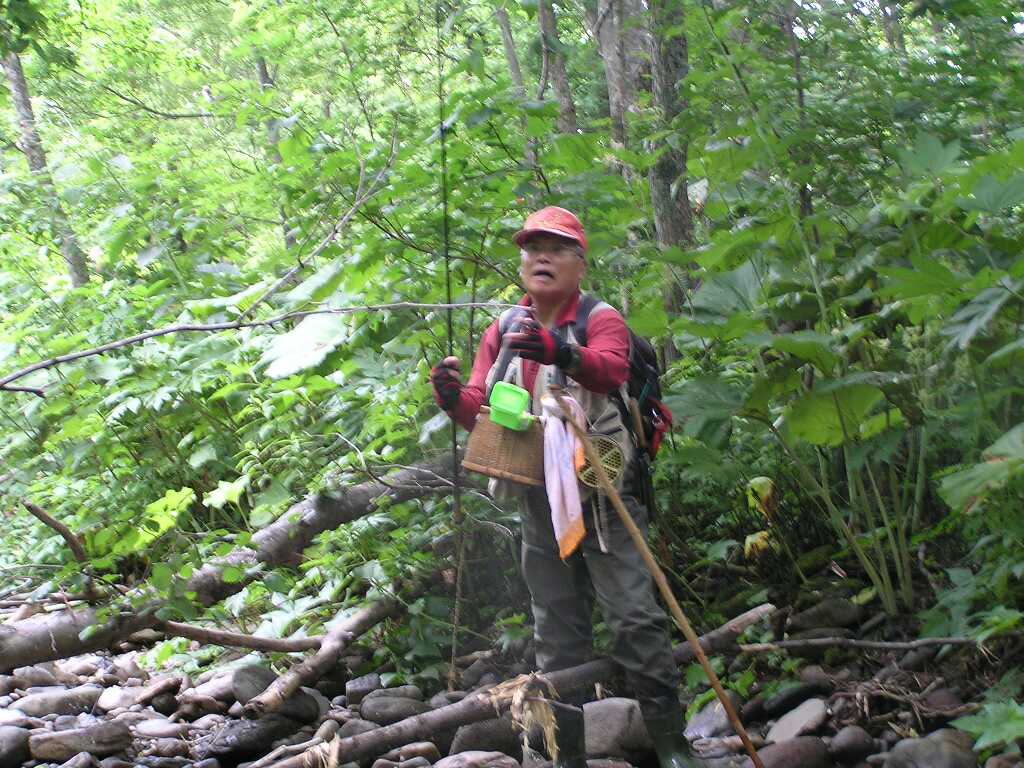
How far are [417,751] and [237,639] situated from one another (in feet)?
3.74

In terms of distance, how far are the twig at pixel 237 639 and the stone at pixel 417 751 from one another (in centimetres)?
107

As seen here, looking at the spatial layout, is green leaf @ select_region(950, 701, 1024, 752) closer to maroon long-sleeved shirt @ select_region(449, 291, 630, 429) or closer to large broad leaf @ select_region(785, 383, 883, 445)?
large broad leaf @ select_region(785, 383, 883, 445)

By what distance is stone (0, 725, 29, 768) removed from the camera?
482 cm

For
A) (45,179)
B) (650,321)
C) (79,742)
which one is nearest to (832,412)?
(650,321)

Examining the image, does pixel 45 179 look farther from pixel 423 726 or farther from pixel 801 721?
pixel 801 721

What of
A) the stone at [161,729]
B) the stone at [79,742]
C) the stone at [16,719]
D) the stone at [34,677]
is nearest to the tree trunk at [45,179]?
the stone at [34,677]

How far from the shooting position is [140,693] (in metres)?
5.82

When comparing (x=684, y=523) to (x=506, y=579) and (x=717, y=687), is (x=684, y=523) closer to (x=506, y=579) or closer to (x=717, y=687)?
(x=506, y=579)

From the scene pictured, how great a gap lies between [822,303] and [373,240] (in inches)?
88.2

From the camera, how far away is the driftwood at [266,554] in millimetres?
4756

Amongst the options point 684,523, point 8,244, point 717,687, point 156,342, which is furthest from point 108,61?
point 717,687

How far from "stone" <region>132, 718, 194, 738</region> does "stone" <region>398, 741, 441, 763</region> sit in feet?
4.47

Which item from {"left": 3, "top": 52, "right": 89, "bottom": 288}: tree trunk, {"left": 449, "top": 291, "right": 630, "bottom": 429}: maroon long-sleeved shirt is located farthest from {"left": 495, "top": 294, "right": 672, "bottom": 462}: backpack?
{"left": 3, "top": 52, "right": 89, "bottom": 288}: tree trunk

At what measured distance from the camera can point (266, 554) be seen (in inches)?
227
